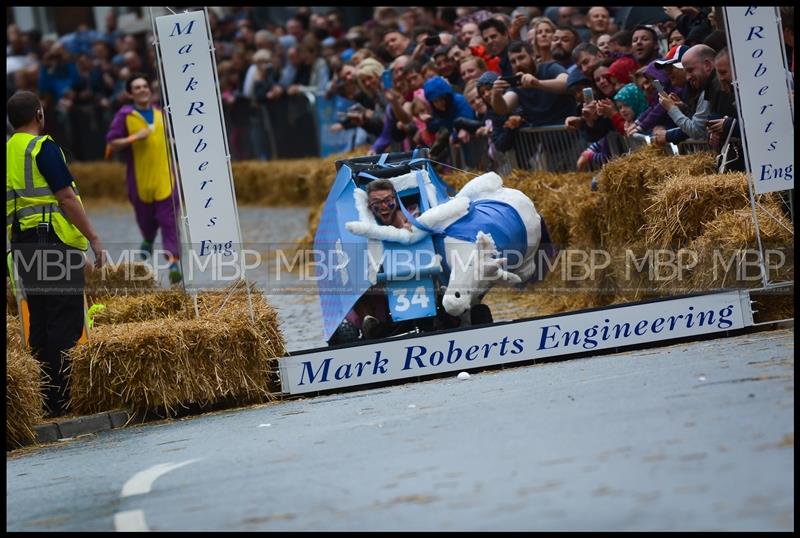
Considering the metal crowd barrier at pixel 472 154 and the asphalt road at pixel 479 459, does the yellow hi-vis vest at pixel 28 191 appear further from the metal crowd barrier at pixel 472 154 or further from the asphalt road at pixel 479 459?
the metal crowd barrier at pixel 472 154

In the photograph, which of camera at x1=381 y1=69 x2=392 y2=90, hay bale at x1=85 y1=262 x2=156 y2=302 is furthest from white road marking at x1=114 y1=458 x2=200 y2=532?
camera at x1=381 y1=69 x2=392 y2=90

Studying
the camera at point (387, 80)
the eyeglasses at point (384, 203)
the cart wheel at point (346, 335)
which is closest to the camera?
the eyeglasses at point (384, 203)

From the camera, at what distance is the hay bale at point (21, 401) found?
11.0 metres

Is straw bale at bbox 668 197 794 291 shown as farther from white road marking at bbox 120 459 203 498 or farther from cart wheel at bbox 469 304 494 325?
white road marking at bbox 120 459 203 498

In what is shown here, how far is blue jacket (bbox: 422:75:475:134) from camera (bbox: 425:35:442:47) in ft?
5.75

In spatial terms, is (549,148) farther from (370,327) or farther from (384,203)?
(370,327)

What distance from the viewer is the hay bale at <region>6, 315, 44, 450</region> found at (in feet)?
36.1

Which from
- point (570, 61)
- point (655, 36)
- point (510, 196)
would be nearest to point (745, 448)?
point (510, 196)

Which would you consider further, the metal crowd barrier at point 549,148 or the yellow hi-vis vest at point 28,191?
the metal crowd barrier at point 549,148

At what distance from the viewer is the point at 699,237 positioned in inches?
484

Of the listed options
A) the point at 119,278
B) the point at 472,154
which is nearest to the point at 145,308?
the point at 119,278

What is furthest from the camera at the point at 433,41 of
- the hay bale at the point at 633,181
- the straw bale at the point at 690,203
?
the straw bale at the point at 690,203

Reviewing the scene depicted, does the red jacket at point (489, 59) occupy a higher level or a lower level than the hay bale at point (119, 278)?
higher

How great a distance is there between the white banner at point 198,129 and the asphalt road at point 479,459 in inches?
58.7
